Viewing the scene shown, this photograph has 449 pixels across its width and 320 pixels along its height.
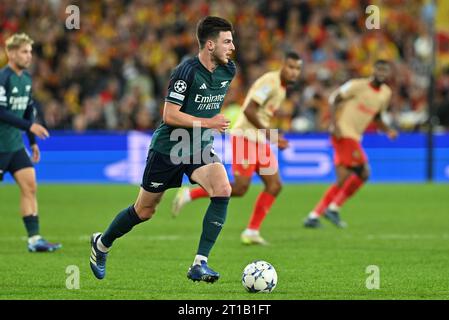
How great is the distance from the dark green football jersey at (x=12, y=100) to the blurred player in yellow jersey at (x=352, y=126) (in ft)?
17.2

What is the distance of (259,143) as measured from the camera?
12617 millimetres

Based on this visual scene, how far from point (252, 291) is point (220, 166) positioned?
3.78 feet

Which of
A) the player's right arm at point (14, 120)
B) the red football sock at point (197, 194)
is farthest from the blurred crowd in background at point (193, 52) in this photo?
the player's right arm at point (14, 120)

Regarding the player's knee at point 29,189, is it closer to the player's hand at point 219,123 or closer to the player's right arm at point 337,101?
the player's hand at point 219,123

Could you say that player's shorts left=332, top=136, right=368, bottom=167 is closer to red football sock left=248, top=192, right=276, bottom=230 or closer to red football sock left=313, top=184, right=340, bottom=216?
red football sock left=313, top=184, right=340, bottom=216

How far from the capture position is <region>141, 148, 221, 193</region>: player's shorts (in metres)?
8.74

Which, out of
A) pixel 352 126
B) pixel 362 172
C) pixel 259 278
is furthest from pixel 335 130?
pixel 259 278

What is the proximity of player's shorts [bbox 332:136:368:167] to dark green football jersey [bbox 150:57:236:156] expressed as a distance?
6.60 metres

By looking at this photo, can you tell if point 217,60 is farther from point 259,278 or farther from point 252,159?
point 252,159

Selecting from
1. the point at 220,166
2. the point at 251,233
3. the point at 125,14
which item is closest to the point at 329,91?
the point at 125,14

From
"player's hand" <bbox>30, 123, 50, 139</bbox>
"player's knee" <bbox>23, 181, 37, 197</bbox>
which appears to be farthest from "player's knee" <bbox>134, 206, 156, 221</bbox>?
"player's knee" <bbox>23, 181, 37, 197</bbox>

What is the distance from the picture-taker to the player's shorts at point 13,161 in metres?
11.4

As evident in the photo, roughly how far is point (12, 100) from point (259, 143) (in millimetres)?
3157
